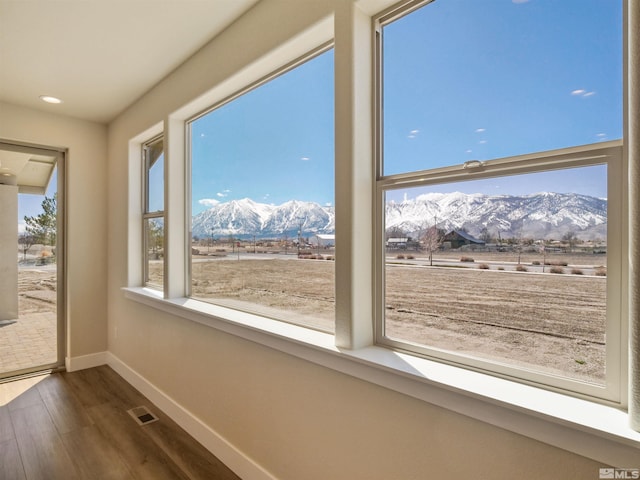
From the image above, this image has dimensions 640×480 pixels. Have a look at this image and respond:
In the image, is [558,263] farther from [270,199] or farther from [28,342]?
[28,342]

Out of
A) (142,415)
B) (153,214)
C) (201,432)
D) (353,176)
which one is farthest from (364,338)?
(153,214)

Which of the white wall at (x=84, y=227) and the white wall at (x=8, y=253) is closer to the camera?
the white wall at (x=8, y=253)

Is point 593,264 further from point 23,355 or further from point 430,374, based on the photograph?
point 23,355

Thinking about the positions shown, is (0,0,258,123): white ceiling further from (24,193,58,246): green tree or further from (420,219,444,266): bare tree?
(420,219,444,266): bare tree

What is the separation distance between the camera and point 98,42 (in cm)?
224

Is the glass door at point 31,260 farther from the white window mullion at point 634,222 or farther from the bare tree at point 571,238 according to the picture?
the white window mullion at point 634,222

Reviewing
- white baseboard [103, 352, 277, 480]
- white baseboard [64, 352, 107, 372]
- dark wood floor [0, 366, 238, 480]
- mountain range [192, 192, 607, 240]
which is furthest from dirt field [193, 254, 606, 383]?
white baseboard [64, 352, 107, 372]

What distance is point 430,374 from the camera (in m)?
1.20

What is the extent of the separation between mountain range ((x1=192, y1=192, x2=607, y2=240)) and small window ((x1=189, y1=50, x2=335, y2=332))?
19mm

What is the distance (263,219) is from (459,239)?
1.30 m

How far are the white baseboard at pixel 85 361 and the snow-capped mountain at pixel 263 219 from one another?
2197mm

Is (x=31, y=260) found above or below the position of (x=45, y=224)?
below

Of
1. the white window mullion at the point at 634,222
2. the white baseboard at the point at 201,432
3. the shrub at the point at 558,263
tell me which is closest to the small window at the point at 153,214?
the white baseboard at the point at 201,432

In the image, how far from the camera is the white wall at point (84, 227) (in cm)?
360
